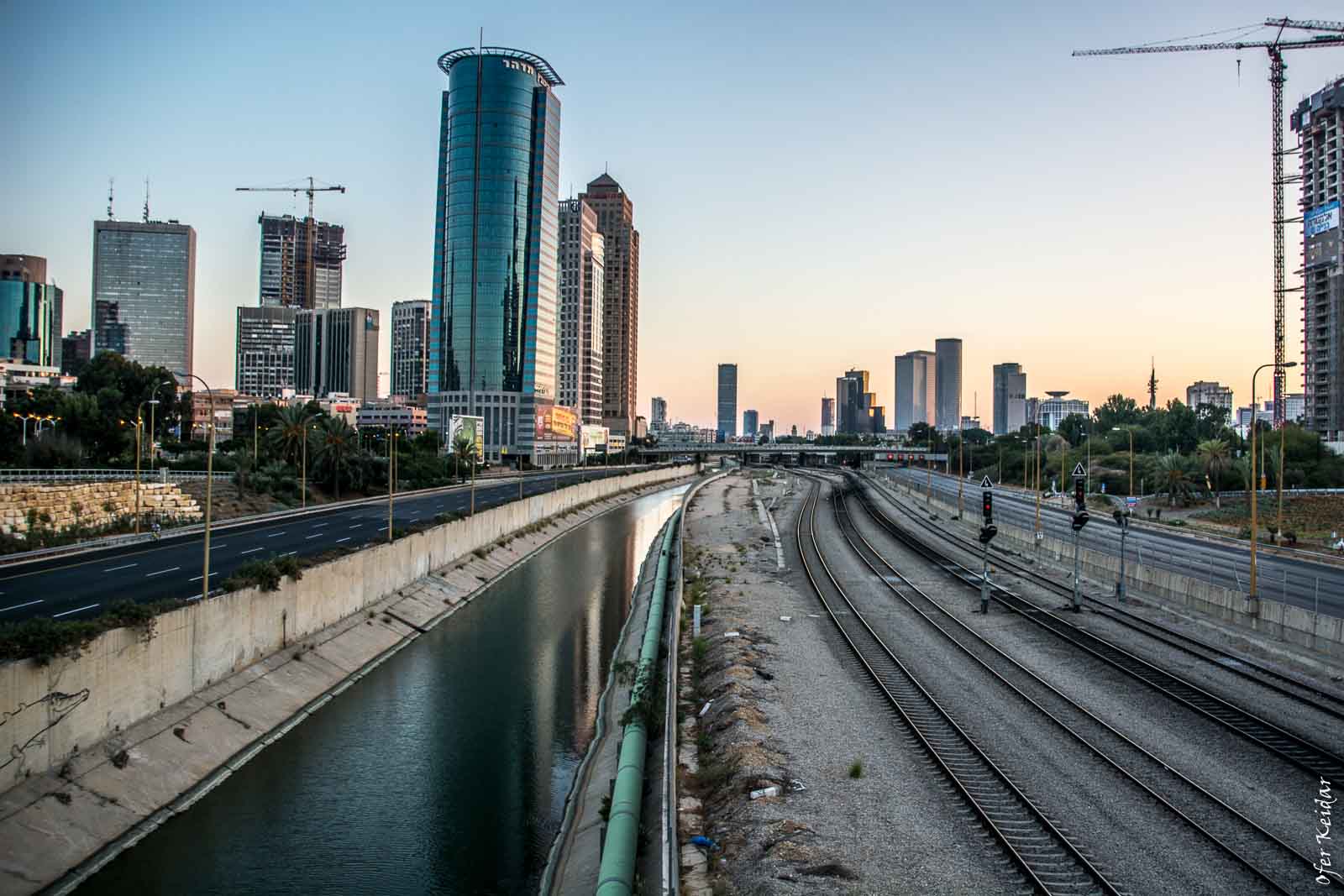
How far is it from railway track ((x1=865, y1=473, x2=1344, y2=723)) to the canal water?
19.6 meters

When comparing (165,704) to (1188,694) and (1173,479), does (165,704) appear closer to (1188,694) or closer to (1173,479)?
(1188,694)

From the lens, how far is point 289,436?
3169 inches

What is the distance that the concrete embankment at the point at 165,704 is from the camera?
17250 mm

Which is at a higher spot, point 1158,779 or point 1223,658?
point 1223,658

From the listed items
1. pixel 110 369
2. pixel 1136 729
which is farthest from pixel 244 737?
pixel 110 369

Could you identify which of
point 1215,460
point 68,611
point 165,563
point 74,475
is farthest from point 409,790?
point 1215,460

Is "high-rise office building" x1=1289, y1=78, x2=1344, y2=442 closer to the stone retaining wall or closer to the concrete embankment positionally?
the concrete embankment

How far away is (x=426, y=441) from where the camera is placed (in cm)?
12325

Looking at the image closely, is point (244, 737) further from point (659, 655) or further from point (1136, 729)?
point (1136, 729)

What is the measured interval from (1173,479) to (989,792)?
7476cm

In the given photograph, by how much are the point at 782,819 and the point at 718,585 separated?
30725mm

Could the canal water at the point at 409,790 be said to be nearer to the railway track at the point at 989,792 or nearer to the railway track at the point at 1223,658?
the railway track at the point at 989,792

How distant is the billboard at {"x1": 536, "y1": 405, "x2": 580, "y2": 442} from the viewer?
184 metres

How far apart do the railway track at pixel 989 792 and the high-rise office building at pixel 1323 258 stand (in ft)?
452
